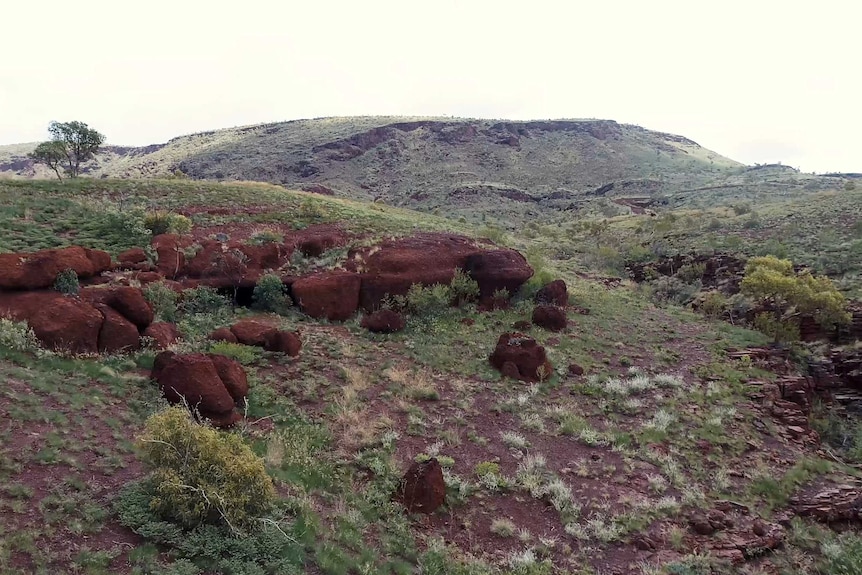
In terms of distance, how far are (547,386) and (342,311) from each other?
693cm

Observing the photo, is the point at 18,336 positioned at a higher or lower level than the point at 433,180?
lower

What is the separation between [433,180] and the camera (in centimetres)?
7031

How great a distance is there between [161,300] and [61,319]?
3.49 meters

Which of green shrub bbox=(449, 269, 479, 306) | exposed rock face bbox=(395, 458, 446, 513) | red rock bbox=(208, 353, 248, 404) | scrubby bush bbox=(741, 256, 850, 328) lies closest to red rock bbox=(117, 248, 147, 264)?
red rock bbox=(208, 353, 248, 404)

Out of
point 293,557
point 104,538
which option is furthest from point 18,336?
point 293,557

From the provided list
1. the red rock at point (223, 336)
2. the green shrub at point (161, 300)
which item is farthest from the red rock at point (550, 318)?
the green shrub at point (161, 300)

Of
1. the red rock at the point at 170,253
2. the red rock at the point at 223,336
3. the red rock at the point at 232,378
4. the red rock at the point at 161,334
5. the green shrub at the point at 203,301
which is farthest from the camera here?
the red rock at the point at 170,253

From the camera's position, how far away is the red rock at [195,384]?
28.4 feet

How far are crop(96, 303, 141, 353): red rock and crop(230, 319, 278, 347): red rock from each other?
236 centimetres

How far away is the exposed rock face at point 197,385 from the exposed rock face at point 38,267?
4.35 meters

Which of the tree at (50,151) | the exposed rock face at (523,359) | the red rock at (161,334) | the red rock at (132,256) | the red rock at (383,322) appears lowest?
the exposed rock face at (523,359)

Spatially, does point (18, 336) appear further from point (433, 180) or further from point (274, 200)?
point (433, 180)

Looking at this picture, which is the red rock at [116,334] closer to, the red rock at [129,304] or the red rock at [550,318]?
the red rock at [129,304]

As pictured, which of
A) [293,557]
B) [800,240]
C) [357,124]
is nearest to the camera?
[293,557]
